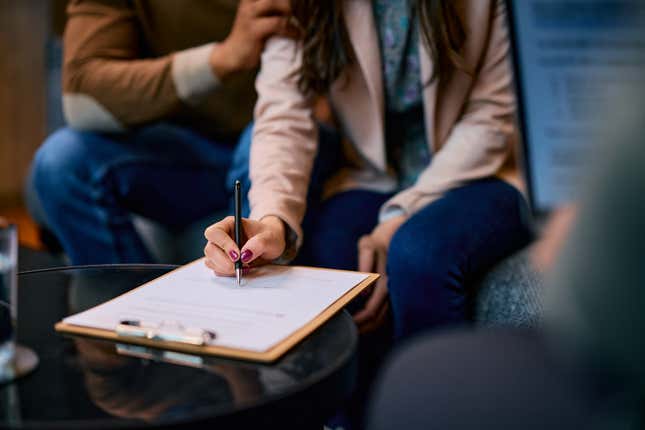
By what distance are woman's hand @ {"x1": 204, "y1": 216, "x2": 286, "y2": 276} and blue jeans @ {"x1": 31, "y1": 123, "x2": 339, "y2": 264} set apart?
50 cm

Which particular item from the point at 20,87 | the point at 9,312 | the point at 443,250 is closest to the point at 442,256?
the point at 443,250

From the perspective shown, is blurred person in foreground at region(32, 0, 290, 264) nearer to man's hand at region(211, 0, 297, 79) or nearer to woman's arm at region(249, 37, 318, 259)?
man's hand at region(211, 0, 297, 79)

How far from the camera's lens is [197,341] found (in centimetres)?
59

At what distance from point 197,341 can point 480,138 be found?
735 millimetres

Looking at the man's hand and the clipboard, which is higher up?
the man's hand

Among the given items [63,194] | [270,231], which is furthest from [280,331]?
[63,194]

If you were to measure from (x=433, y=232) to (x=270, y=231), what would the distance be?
239 mm

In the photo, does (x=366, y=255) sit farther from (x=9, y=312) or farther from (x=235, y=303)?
(x=9, y=312)

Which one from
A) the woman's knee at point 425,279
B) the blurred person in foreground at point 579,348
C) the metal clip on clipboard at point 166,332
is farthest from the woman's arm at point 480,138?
the blurred person in foreground at point 579,348

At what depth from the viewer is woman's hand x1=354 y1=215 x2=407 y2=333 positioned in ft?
3.44

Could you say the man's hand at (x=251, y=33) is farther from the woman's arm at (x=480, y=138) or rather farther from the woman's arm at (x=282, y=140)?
the woman's arm at (x=480, y=138)

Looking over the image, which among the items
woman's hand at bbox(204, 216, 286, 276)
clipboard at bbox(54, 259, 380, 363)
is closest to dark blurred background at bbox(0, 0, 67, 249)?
woman's hand at bbox(204, 216, 286, 276)

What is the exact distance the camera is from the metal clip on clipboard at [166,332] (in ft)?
1.94

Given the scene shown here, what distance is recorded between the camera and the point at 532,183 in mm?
906
